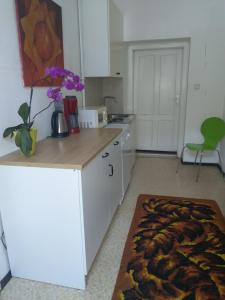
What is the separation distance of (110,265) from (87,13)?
9.61 feet

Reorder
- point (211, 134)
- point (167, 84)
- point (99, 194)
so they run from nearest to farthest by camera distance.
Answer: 1. point (99, 194)
2. point (211, 134)
3. point (167, 84)

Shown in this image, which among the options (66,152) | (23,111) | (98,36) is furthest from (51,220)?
(98,36)

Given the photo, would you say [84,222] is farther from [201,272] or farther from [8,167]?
[201,272]

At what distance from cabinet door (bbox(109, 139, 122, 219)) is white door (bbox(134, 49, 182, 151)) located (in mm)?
2229

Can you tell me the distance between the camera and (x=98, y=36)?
3.02 meters

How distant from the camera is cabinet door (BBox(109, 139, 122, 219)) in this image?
2278 millimetres

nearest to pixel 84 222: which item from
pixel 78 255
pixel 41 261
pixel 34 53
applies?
pixel 78 255

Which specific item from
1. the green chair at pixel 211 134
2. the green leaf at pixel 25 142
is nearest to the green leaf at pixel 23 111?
the green leaf at pixel 25 142

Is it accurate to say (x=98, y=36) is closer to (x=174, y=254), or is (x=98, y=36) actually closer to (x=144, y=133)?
(x=144, y=133)

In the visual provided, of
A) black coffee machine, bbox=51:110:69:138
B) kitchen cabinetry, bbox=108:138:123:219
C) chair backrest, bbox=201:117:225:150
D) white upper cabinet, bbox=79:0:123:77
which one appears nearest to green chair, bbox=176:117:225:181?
chair backrest, bbox=201:117:225:150

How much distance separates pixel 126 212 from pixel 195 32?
3042mm

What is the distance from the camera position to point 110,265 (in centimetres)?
188

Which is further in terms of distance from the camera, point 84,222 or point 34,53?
point 34,53

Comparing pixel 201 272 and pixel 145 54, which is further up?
pixel 145 54
